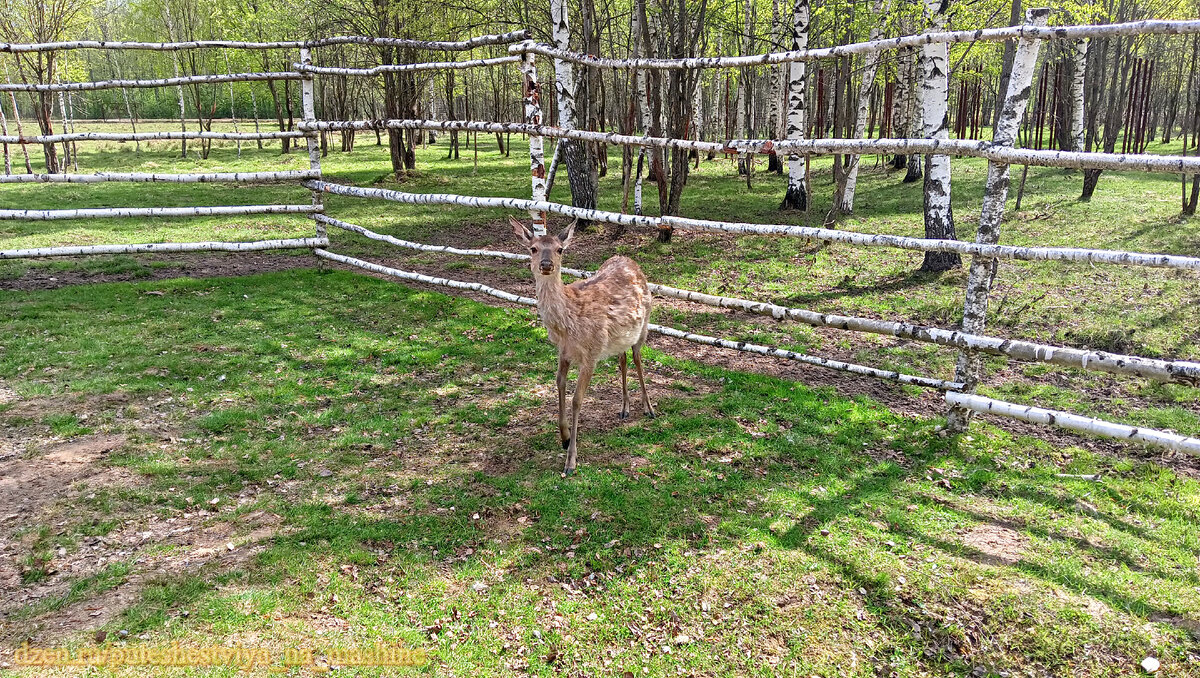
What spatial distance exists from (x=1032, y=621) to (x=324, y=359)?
539 cm

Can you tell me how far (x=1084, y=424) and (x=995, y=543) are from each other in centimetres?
94

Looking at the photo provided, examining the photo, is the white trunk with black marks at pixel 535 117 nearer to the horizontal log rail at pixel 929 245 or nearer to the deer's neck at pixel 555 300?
the horizontal log rail at pixel 929 245

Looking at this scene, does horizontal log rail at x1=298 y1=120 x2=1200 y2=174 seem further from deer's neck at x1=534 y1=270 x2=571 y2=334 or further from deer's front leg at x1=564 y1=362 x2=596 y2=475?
deer's front leg at x1=564 y1=362 x2=596 y2=475

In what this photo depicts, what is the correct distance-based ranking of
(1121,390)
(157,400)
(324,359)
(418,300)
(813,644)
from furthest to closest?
(418,300), (324,359), (1121,390), (157,400), (813,644)

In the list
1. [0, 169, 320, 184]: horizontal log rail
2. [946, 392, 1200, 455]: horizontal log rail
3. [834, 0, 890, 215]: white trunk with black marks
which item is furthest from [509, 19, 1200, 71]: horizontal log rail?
[834, 0, 890, 215]: white trunk with black marks

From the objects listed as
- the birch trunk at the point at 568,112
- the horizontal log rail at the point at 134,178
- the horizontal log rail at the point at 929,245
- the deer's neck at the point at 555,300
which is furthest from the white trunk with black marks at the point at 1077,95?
the horizontal log rail at the point at 134,178

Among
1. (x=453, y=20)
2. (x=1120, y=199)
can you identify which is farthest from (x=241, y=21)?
(x=1120, y=199)

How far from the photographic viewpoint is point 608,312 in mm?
4637

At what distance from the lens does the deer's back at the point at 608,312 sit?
4527 mm

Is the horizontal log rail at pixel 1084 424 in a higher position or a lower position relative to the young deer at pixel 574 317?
lower

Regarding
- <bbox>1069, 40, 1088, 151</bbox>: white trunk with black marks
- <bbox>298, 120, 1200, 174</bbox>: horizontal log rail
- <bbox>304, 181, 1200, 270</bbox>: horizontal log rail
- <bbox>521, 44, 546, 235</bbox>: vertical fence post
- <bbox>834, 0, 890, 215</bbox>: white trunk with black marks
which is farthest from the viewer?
<bbox>1069, 40, 1088, 151</bbox>: white trunk with black marks

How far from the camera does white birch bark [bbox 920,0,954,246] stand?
818cm

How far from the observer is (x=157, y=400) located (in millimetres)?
5027

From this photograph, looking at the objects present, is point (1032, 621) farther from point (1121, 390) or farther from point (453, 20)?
point (453, 20)
